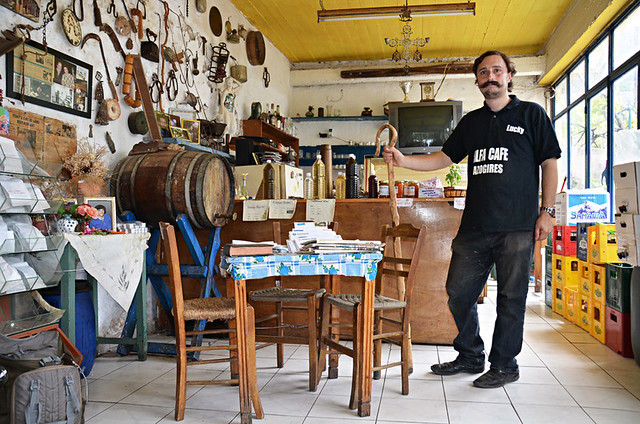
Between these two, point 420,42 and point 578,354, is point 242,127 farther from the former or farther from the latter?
point 578,354

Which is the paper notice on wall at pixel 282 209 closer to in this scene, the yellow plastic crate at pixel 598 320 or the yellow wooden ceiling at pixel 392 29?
the yellow plastic crate at pixel 598 320

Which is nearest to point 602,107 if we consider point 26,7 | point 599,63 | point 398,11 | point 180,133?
point 599,63

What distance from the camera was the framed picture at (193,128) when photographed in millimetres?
4532

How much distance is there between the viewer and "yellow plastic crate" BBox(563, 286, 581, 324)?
4613 mm

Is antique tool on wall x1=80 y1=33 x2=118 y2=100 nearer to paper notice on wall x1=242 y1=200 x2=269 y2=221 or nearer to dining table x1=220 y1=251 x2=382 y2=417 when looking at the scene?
paper notice on wall x1=242 y1=200 x2=269 y2=221

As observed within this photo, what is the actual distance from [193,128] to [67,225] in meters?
1.88

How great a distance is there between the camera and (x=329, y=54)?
27.7 feet

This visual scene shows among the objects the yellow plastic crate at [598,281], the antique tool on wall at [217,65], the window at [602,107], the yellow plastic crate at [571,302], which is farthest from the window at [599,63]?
the antique tool on wall at [217,65]

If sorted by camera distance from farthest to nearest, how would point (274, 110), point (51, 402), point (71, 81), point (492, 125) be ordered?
point (274, 110)
point (71, 81)
point (492, 125)
point (51, 402)

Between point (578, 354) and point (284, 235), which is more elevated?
point (284, 235)

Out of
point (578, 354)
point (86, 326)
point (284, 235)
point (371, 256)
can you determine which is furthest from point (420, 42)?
point (86, 326)

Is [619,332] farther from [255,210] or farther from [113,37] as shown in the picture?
[113,37]

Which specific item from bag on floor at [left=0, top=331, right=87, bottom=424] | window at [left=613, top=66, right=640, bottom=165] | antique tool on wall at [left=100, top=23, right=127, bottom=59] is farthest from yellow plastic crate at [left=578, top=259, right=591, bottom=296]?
antique tool on wall at [left=100, top=23, right=127, bottom=59]

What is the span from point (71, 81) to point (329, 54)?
5.55 meters
